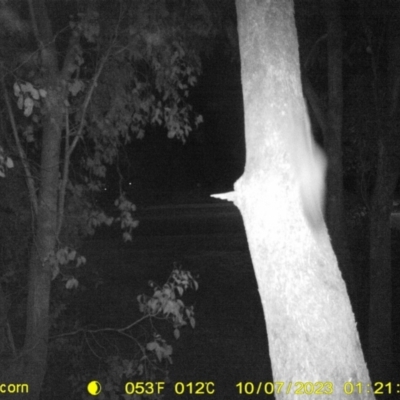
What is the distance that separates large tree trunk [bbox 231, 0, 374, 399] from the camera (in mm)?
2988

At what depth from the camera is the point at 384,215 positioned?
1009cm

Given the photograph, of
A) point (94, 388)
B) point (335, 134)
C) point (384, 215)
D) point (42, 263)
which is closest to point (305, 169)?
point (42, 263)

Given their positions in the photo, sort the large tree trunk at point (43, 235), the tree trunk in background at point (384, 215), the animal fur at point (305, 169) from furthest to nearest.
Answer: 1. the tree trunk in background at point (384, 215)
2. the large tree trunk at point (43, 235)
3. the animal fur at point (305, 169)

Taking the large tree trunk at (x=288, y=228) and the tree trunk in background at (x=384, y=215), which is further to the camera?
the tree trunk in background at (x=384, y=215)

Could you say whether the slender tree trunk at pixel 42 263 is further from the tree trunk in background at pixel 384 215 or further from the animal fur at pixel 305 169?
the tree trunk in background at pixel 384 215

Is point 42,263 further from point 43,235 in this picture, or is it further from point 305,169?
point 305,169

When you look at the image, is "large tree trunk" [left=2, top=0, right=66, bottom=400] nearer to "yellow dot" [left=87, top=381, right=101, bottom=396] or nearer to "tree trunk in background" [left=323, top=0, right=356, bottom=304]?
"yellow dot" [left=87, top=381, right=101, bottom=396]

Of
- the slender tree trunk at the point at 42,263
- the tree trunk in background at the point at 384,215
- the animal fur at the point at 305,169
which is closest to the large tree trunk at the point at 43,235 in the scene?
the slender tree trunk at the point at 42,263

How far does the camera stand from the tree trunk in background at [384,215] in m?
9.95

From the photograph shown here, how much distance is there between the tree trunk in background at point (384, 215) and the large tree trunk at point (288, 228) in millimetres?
7163

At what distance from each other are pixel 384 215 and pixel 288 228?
7435 mm

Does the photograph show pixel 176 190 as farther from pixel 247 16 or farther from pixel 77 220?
pixel 247 16

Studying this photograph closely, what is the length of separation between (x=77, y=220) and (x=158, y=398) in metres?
2.16

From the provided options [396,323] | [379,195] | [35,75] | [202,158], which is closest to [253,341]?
[396,323]
